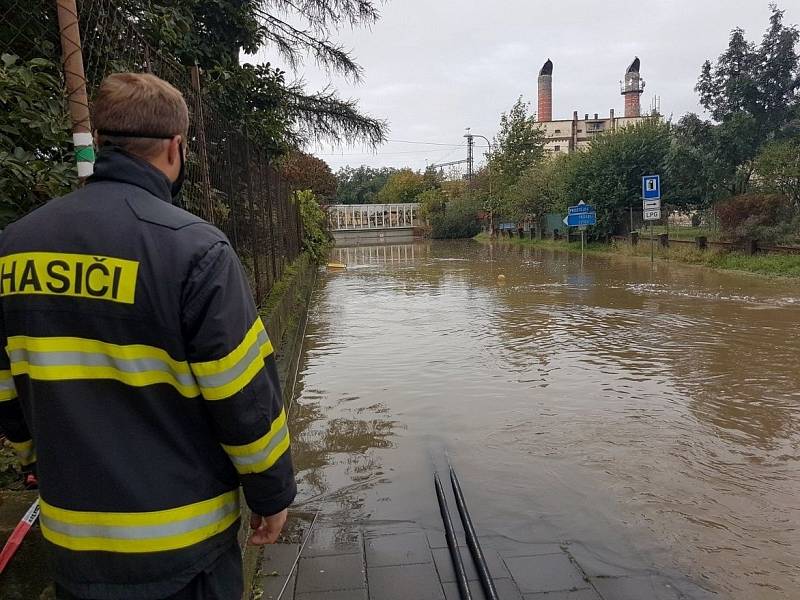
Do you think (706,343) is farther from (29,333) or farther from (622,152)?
(622,152)

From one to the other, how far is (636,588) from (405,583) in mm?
1055

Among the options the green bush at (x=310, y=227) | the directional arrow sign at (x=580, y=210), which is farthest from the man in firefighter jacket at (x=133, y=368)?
the directional arrow sign at (x=580, y=210)

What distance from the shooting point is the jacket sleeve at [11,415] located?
1.56 m

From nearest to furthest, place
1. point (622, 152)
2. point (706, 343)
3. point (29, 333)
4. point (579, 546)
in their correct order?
point (29, 333)
point (579, 546)
point (706, 343)
point (622, 152)

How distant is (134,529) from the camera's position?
139cm

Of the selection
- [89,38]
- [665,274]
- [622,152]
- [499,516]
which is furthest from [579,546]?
[622,152]

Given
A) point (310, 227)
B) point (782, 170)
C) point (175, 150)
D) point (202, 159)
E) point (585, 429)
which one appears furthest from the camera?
point (310, 227)

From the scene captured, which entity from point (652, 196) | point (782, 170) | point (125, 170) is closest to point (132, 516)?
point (125, 170)

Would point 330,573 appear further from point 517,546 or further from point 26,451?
point 26,451

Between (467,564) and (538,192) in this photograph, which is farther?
(538,192)

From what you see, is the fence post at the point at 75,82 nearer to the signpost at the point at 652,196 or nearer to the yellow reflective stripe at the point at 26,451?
the yellow reflective stripe at the point at 26,451

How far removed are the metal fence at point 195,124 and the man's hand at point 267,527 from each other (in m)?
2.59

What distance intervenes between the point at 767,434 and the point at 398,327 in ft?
18.1

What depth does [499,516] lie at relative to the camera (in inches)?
140
